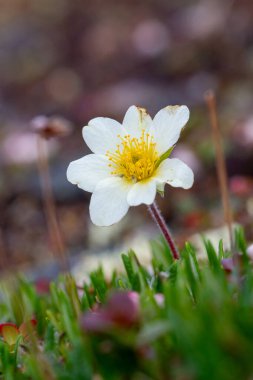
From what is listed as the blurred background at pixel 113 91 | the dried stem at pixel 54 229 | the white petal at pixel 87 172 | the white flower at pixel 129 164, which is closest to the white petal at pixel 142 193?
the white flower at pixel 129 164

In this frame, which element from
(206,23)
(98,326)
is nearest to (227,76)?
(206,23)

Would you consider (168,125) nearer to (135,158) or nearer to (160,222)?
(135,158)

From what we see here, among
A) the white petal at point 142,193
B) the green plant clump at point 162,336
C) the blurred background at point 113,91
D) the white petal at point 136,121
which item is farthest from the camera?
the blurred background at point 113,91

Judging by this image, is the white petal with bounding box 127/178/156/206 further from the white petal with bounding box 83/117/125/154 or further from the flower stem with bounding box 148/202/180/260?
the white petal with bounding box 83/117/125/154

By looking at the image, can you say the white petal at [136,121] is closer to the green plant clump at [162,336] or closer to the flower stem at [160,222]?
the flower stem at [160,222]

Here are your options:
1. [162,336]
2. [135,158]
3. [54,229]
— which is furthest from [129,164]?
[162,336]

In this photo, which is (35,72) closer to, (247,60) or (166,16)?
(166,16)
